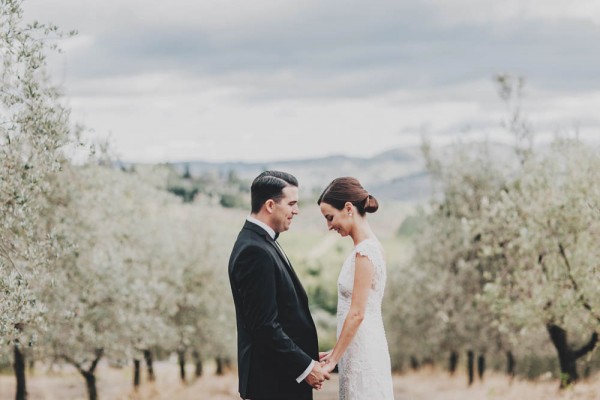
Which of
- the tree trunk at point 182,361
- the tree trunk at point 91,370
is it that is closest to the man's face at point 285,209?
the tree trunk at point 91,370

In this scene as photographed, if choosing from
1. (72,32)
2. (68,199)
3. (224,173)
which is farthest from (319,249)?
(72,32)

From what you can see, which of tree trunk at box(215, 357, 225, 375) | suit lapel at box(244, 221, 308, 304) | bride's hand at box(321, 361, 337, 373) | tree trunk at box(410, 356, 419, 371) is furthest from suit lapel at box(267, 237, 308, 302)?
tree trunk at box(410, 356, 419, 371)

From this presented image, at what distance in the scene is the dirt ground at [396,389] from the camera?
25.6 m

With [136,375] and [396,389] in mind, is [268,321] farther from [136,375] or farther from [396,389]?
[396,389]

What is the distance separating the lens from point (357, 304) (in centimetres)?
877

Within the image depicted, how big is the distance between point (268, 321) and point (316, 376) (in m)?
0.85

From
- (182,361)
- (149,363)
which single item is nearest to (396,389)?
(182,361)

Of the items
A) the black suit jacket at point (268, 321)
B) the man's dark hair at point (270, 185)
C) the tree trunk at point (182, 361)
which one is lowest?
the tree trunk at point (182, 361)

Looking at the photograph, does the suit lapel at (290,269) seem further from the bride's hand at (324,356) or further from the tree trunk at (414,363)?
the tree trunk at (414,363)

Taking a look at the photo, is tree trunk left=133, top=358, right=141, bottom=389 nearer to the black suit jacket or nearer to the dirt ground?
the dirt ground

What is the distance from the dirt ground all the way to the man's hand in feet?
49.0

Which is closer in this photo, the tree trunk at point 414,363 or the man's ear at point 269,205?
the man's ear at point 269,205

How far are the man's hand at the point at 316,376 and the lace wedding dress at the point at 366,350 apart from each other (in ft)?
2.92

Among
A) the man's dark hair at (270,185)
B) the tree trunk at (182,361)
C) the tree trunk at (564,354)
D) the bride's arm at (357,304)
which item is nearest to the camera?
the man's dark hair at (270,185)
